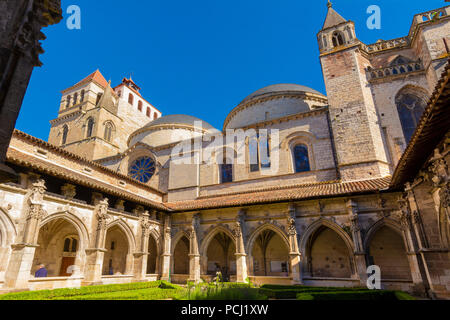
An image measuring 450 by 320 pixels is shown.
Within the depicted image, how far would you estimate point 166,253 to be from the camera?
17.1 m

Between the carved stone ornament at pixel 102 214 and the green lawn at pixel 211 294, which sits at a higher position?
the carved stone ornament at pixel 102 214

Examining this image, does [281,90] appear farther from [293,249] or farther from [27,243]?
[27,243]

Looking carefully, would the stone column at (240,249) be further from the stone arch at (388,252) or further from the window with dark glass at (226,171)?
the stone arch at (388,252)

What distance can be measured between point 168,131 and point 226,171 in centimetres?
938

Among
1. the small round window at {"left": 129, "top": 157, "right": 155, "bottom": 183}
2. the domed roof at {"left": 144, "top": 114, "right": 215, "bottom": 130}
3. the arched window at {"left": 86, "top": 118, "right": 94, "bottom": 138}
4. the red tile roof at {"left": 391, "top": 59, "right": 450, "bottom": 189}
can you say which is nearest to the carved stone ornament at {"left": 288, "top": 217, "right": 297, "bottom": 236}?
the red tile roof at {"left": 391, "top": 59, "right": 450, "bottom": 189}

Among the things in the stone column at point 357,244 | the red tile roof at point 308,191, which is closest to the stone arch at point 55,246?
the red tile roof at point 308,191

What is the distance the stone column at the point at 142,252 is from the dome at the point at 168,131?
11.9 meters

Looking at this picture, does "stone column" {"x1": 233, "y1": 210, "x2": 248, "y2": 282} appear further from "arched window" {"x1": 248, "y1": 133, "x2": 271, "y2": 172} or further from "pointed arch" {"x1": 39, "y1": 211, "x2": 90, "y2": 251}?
"pointed arch" {"x1": 39, "y1": 211, "x2": 90, "y2": 251}

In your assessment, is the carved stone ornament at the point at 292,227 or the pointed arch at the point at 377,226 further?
the carved stone ornament at the point at 292,227

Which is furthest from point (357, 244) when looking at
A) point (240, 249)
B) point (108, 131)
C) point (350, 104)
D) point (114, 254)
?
point (108, 131)

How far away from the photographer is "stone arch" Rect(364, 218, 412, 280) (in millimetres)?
12656

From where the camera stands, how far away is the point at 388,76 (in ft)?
58.3

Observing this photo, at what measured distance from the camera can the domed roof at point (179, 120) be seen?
28.1m
